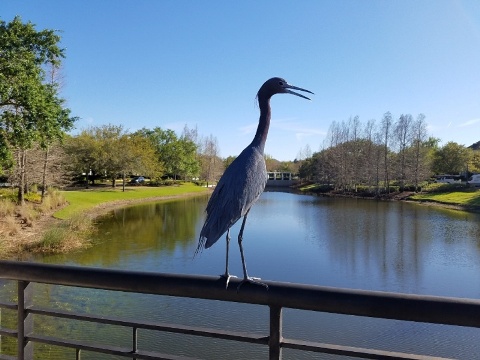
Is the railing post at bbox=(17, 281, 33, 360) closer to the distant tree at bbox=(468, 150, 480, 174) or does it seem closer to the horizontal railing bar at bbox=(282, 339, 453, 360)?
the horizontal railing bar at bbox=(282, 339, 453, 360)

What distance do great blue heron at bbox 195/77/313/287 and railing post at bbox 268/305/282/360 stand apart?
1.44 feet

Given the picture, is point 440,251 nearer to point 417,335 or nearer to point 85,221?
point 417,335

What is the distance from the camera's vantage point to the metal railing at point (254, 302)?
1411mm

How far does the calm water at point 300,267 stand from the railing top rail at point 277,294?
545 cm

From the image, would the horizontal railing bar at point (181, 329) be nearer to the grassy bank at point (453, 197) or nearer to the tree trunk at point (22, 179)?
the tree trunk at point (22, 179)

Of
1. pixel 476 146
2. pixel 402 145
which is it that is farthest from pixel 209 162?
pixel 476 146

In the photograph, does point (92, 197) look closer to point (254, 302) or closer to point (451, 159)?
point (254, 302)

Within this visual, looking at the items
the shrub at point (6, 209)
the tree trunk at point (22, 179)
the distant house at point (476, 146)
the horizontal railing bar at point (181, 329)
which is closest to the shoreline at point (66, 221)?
the shrub at point (6, 209)

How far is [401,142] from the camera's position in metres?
51.3

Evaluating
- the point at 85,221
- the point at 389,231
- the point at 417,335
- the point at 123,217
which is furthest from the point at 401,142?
the point at 417,335

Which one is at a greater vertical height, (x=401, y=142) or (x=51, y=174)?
(x=401, y=142)

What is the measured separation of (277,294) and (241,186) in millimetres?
703

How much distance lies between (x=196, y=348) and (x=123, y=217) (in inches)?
748

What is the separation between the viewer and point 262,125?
2.34m
